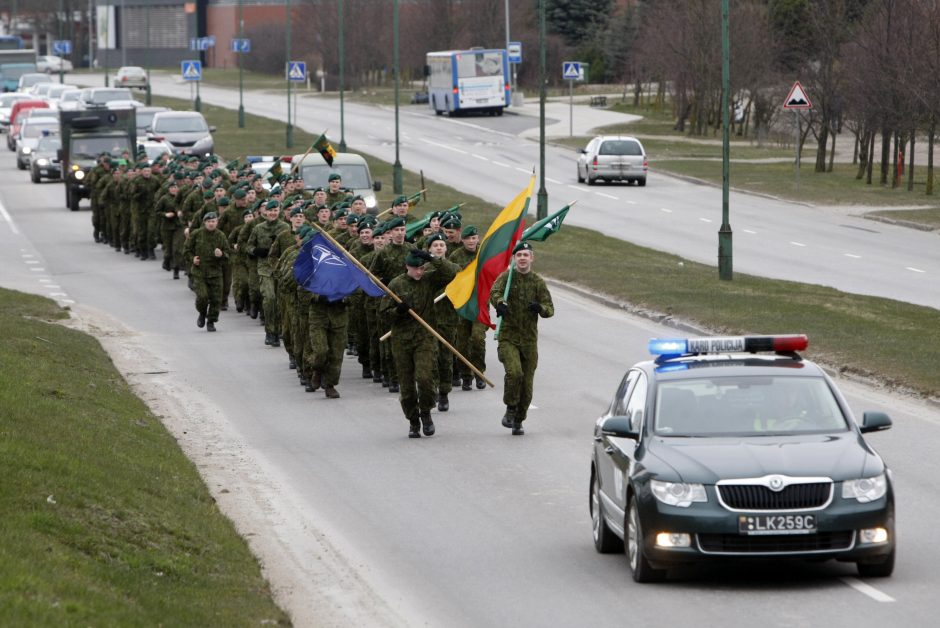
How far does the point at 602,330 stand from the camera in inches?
987

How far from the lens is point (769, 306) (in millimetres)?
25875

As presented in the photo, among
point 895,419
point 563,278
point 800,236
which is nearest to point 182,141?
point 800,236

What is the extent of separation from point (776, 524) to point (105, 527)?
4.01 metres

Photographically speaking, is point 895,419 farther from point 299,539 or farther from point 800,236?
point 800,236

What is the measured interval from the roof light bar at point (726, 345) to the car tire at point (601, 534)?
107 cm

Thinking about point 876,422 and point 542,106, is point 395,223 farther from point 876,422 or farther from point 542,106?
point 542,106

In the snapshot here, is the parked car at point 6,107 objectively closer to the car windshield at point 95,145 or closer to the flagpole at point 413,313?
the car windshield at point 95,145

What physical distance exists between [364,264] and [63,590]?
1107 centimetres

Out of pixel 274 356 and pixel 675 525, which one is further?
pixel 274 356

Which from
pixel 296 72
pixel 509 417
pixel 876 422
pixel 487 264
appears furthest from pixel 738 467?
pixel 296 72

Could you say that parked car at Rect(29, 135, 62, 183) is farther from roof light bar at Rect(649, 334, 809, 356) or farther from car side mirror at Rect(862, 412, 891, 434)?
car side mirror at Rect(862, 412, 891, 434)

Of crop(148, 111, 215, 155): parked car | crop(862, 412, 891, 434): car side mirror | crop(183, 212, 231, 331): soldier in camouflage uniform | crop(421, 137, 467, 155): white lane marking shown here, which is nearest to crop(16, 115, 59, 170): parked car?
crop(148, 111, 215, 155): parked car

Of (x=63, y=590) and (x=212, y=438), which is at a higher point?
(x=63, y=590)

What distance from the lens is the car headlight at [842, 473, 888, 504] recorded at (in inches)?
404
